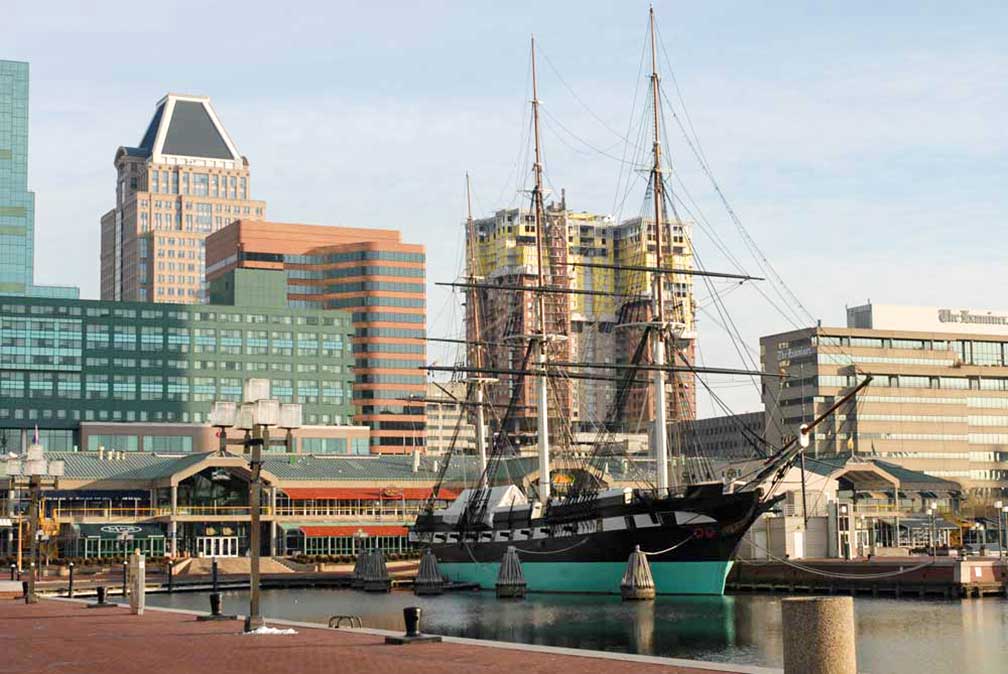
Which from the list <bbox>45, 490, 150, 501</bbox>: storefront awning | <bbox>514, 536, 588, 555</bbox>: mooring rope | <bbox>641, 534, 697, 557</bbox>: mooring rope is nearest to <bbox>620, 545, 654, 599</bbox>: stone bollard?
<bbox>641, 534, 697, 557</bbox>: mooring rope

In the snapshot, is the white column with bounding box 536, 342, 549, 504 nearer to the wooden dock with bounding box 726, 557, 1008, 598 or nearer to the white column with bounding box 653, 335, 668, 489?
the white column with bounding box 653, 335, 668, 489

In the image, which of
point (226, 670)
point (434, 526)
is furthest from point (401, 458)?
point (226, 670)

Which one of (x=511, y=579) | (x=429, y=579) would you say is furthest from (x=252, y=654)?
(x=429, y=579)

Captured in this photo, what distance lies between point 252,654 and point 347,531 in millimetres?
98221

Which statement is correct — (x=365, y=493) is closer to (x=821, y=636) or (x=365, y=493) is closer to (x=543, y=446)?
(x=543, y=446)

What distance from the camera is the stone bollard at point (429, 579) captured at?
95688 millimetres

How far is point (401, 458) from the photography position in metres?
154

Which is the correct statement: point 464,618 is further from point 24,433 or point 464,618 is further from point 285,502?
point 24,433

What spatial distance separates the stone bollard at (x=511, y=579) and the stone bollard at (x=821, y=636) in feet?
225

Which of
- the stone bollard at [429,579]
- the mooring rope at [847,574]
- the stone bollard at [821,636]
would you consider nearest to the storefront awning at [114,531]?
the stone bollard at [429,579]

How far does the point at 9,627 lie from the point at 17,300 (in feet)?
527

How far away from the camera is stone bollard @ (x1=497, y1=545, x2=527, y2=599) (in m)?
89.1

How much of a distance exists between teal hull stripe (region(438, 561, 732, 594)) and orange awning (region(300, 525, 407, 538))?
31.0m

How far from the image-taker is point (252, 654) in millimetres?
34031
